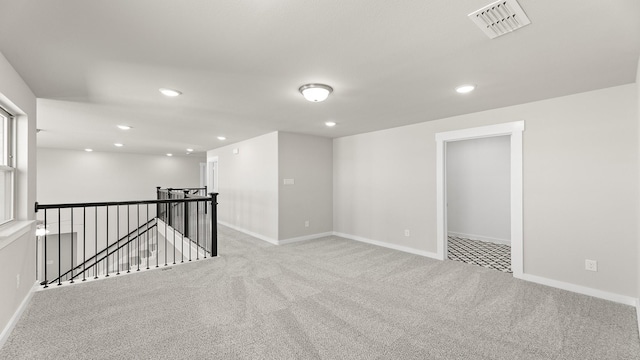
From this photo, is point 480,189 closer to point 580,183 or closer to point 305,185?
point 580,183

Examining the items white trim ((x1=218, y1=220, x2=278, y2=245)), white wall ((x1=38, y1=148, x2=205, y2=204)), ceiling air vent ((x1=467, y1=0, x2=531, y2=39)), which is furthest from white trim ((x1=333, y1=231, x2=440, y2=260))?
white wall ((x1=38, y1=148, x2=205, y2=204))

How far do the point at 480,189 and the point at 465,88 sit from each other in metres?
3.69

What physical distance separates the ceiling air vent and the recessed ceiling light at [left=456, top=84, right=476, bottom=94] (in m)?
1.07

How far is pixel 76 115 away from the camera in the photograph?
13.9ft

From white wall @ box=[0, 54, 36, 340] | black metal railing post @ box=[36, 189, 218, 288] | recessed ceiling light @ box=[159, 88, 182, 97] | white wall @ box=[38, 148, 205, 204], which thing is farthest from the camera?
white wall @ box=[38, 148, 205, 204]

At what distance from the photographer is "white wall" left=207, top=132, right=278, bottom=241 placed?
5633 mm

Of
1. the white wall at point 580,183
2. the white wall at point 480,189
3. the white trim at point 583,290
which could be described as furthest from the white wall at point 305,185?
the white trim at point 583,290

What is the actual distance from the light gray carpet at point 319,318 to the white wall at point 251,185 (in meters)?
2.02

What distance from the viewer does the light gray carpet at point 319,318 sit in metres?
2.08

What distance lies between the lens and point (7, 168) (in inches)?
99.8

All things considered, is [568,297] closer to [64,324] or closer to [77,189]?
[64,324]

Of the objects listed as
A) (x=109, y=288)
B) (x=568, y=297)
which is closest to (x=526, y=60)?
(x=568, y=297)

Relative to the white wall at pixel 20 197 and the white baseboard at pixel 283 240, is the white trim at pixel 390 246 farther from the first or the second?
the white wall at pixel 20 197

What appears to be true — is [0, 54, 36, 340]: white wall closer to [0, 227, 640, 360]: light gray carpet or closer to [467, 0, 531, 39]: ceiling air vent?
[0, 227, 640, 360]: light gray carpet
